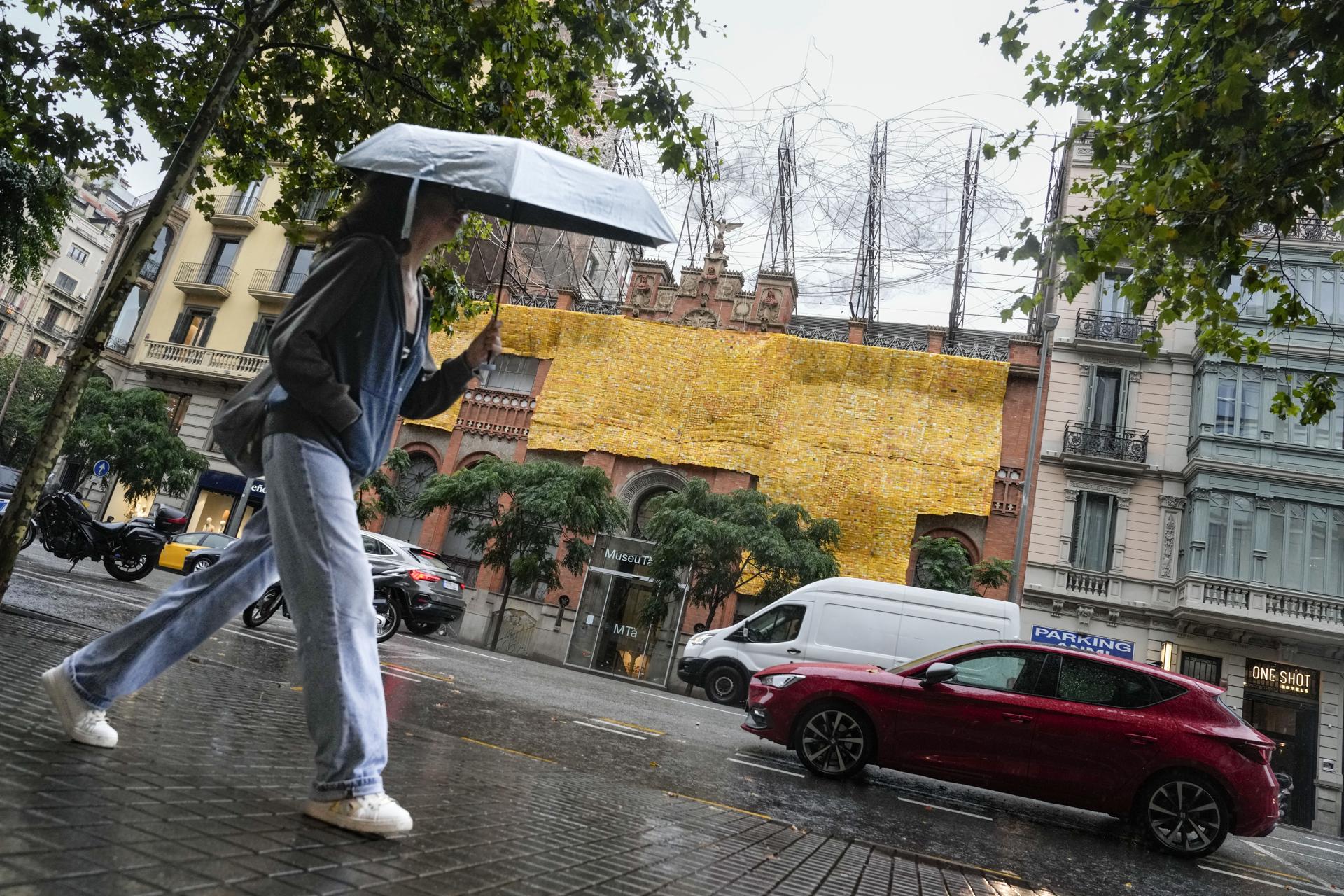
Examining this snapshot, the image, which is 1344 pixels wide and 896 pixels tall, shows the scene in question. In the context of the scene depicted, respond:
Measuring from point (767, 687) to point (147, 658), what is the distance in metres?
6.12

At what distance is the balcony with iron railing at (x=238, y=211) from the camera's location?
112 feet

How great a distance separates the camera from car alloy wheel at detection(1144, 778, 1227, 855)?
270 inches

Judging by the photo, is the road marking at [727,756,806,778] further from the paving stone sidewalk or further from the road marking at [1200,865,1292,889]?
the road marking at [1200,865,1292,889]

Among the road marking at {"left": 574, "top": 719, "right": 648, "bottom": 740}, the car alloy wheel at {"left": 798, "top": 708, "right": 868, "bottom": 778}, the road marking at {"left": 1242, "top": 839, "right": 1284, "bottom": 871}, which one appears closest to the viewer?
the car alloy wheel at {"left": 798, "top": 708, "right": 868, "bottom": 778}

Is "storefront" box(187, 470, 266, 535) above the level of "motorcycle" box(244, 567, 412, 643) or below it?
above

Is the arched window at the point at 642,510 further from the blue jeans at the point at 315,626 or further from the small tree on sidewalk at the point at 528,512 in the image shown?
the blue jeans at the point at 315,626

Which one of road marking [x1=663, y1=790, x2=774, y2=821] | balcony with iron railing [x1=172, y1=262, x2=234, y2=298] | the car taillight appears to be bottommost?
road marking [x1=663, y1=790, x2=774, y2=821]

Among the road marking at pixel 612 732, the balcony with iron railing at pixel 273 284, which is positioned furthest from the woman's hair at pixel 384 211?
the balcony with iron railing at pixel 273 284

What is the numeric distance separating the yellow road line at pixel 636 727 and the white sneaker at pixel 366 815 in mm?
5984

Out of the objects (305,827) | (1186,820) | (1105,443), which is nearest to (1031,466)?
(1105,443)

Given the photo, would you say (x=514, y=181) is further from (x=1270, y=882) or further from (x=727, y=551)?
(x=727, y=551)

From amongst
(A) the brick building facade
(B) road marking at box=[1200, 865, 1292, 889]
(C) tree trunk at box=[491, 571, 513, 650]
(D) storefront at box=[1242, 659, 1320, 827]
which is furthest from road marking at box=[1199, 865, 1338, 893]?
(A) the brick building facade

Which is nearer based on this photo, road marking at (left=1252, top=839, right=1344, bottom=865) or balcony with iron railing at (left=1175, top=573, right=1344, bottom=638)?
road marking at (left=1252, top=839, right=1344, bottom=865)

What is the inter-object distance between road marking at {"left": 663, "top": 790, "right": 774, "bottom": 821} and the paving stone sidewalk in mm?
122
